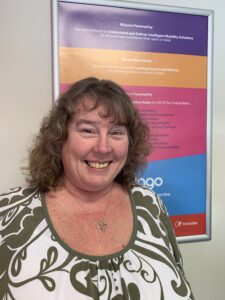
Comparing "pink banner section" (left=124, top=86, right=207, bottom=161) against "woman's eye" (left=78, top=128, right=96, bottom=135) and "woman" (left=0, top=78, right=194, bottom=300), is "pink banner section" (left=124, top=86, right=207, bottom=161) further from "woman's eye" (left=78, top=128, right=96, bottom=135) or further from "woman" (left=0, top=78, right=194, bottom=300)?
"woman's eye" (left=78, top=128, right=96, bottom=135)

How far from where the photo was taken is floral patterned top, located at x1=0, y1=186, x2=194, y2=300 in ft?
3.01

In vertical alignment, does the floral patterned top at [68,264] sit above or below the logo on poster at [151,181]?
below

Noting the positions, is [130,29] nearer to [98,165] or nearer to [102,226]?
[98,165]

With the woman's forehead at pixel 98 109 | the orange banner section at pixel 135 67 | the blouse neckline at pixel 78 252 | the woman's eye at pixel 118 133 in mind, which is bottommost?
the blouse neckline at pixel 78 252

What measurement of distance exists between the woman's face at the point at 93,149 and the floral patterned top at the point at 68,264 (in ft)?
0.51

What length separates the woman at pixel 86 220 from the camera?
0.94 meters

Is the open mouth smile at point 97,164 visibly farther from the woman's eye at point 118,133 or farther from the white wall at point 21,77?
the white wall at point 21,77

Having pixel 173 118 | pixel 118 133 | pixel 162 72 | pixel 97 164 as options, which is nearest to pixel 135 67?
pixel 162 72

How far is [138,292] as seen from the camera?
0.97 metres

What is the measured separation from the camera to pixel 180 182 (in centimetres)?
152

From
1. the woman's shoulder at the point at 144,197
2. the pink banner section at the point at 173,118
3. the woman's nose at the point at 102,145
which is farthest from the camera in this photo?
the pink banner section at the point at 173,118

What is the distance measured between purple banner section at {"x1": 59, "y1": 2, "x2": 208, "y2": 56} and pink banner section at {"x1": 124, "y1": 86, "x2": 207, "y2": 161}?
0.19 meters

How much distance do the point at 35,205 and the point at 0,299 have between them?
0.29 meters

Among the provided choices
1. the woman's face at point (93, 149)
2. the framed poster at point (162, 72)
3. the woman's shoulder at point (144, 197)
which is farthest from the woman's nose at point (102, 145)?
the framed poster at point (162, 72)
